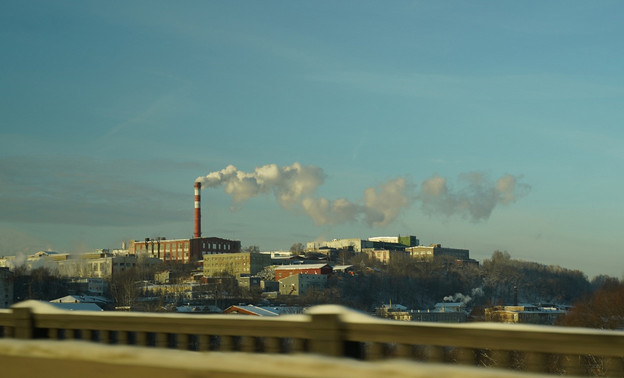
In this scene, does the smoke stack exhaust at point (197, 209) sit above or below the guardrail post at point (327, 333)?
above

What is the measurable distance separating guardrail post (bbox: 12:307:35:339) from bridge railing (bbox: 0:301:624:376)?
0.04 feet

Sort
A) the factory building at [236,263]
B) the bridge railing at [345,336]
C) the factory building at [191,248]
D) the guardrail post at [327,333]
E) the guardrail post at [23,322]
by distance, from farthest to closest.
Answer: the factory building at [191,248], the factory building at [236,263], the guardrail post at [23,322], the guardrail post at [327,333], the bridge railing at [345,336]

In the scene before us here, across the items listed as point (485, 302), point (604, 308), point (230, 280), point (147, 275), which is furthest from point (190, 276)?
point (604, 308)

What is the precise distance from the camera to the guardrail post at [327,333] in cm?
662

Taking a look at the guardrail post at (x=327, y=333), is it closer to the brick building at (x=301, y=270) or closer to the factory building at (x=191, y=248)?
the brick building at (x=301, y=270)

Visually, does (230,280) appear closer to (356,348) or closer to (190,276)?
(190,276)

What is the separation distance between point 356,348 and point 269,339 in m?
0.89

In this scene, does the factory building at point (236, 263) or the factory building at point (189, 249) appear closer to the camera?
the factory building at point (236, 263)

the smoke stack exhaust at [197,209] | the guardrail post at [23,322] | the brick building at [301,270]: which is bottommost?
the brick building at [301,270]

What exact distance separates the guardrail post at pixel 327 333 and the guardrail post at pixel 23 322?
368cm

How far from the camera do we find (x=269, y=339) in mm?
7129

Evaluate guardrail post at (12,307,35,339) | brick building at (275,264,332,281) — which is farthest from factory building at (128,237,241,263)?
guardrail post at (12,307,35,339)

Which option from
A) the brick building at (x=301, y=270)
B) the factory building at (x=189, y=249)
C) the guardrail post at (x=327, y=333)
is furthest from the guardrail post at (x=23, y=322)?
the factory building at (x=189, y=249)

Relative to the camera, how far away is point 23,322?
346 inches
